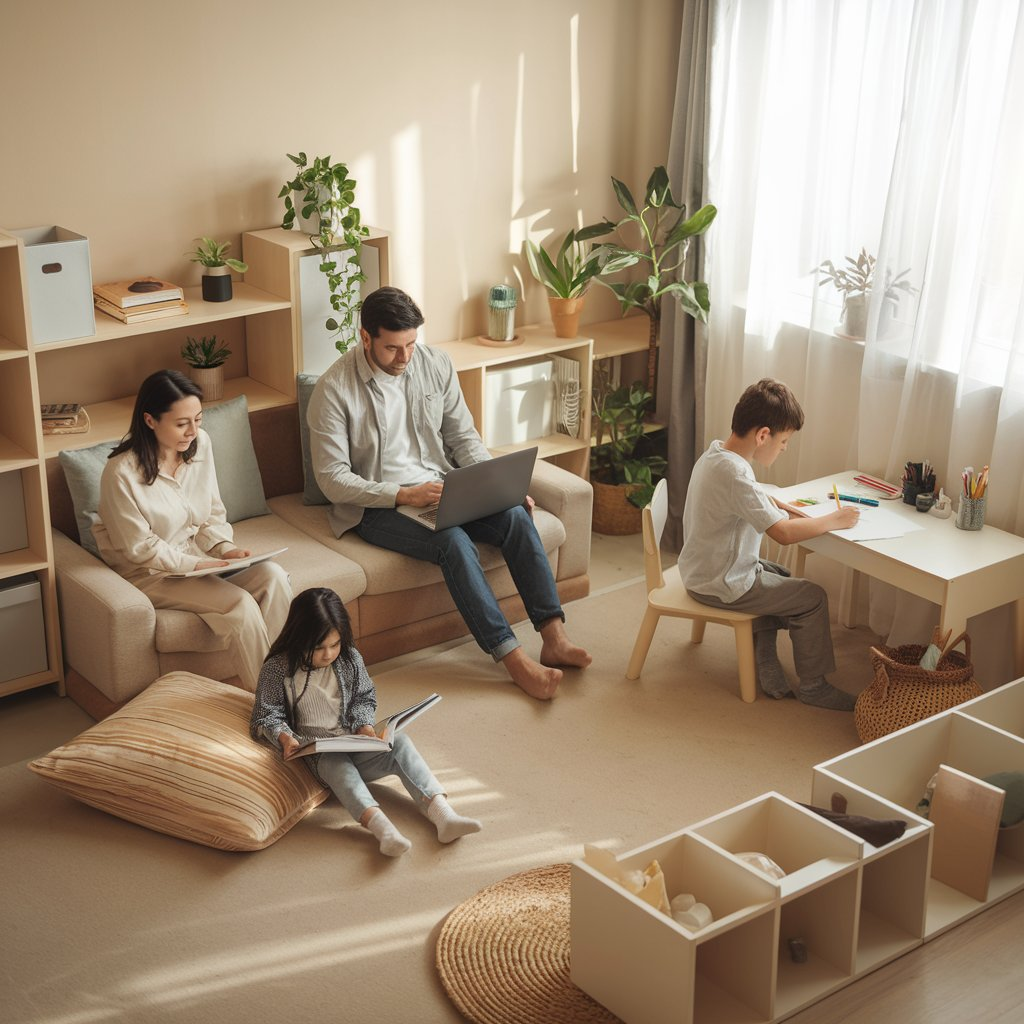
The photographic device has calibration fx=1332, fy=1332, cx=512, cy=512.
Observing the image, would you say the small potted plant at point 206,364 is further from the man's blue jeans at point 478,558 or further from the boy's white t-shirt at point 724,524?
the boy's white t-shirt at point 724,524

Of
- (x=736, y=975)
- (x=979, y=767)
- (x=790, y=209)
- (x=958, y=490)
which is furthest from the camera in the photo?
(x=790, y=209)

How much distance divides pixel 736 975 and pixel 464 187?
2.90 m

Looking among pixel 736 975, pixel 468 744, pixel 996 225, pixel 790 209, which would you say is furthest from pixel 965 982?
pixel 790 209

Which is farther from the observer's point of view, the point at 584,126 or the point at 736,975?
the point at 584,126

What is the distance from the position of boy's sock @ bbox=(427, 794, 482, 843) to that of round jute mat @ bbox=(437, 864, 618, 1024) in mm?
196

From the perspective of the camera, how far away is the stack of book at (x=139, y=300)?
3.84 m

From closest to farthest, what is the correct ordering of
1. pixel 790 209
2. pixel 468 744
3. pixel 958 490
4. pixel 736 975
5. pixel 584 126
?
pixel 736 975, pixel 468 744, pixel 958 490, pixel 790 209, pixel 584 126

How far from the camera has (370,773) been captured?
133 inches

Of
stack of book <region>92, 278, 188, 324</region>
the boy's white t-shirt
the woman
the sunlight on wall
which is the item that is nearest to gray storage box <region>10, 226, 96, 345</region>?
stack of book <region>92, 278, 188, 324</region>

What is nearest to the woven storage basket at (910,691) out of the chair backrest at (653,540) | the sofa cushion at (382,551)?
the chair backrest at (653,540)

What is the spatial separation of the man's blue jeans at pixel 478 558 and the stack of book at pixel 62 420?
0.87 metres

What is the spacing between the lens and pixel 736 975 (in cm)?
265

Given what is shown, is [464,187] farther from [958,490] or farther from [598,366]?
[958,490]

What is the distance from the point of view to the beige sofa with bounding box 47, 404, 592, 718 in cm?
356
